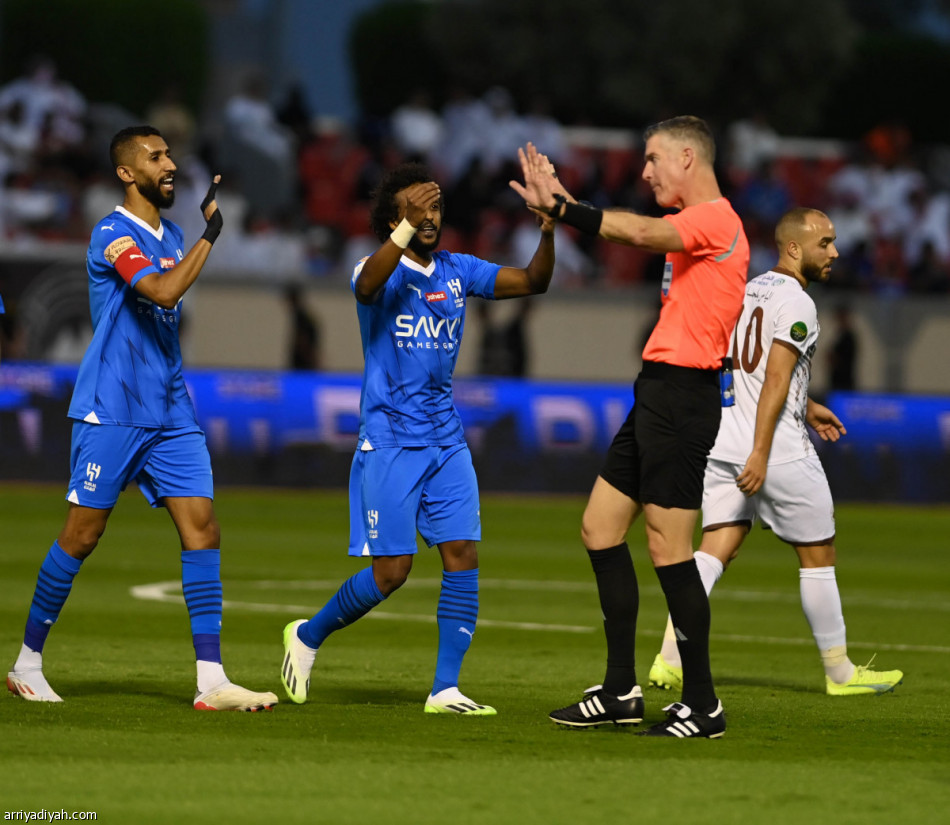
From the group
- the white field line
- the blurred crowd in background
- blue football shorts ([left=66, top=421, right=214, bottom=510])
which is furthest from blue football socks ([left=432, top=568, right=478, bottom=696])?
the blurred crowd in background

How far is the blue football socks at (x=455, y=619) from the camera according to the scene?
7484mm

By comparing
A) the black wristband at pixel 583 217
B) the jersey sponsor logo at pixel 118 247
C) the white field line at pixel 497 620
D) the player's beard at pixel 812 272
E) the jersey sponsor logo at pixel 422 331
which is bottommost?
the white field line at pixel 497 620

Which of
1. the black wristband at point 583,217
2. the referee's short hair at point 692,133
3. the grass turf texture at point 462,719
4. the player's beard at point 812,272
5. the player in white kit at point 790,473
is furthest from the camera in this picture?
the player's beard at point 812,272

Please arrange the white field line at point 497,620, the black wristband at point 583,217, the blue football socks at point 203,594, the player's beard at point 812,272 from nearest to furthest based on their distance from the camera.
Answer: the black wristband at point 583,217
the blue football socks at point 203,594
the player's beard at point 812,272
the white field line at point 497,620

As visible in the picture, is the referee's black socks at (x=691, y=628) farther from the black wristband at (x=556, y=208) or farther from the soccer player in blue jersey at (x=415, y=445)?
the black wristband at (x=556, y=208)

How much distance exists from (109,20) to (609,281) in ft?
49.9

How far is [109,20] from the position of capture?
37.1 metres

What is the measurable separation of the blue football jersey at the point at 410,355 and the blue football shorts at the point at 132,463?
0.76 m

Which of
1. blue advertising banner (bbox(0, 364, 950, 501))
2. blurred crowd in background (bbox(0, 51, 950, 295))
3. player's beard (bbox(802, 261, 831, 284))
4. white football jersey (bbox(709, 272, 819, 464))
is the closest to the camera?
white football jersey (bbox(709, 272, 819, 464))

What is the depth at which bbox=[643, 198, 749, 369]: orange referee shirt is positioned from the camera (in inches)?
271

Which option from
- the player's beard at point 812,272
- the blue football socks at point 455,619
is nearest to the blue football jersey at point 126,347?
the blue football socks at point 455,619

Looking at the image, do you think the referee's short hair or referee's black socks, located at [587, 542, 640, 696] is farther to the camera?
referee's black socks, located at [587, 542, 640, 696]

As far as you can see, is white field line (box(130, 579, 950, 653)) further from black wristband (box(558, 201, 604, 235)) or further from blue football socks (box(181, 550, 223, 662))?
black wristband (box(558, 201, 604, 235))

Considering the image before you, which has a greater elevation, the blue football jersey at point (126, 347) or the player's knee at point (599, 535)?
the blue football jersey at point (126, 347)
